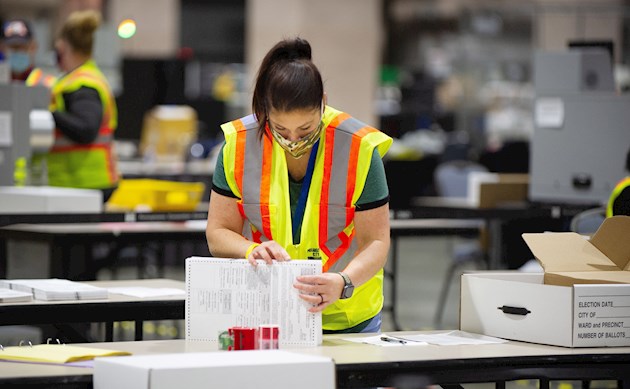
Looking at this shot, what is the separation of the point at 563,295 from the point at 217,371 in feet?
3.58

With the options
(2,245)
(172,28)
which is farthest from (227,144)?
(172,28)

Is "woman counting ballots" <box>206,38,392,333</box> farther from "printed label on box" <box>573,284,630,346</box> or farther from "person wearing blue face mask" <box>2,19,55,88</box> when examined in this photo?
"person wearing blue face mask" <box>2,19,55,88</box>

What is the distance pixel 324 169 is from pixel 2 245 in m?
3.05

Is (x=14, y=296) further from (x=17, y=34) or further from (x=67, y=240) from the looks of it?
(x=17, y=34)

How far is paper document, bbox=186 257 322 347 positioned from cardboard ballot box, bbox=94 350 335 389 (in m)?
0.30

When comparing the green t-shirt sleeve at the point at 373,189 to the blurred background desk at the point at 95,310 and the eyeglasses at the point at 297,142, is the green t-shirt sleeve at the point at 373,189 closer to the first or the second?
the eyeglasses at the point at 297,142

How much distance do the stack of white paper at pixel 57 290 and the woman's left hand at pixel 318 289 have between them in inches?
38.3

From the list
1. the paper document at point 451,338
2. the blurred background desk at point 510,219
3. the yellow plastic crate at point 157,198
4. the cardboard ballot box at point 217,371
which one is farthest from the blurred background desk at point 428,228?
the cardboard ballot box at point 217,371

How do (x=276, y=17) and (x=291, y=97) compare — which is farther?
(x=276, y=17)

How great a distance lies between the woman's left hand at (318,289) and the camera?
3.06 metres

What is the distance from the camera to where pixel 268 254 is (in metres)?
3.10

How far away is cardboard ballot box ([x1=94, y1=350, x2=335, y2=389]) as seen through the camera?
8.44 ft

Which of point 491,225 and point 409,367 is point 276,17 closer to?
point 491,225

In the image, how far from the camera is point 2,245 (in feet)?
19.3
